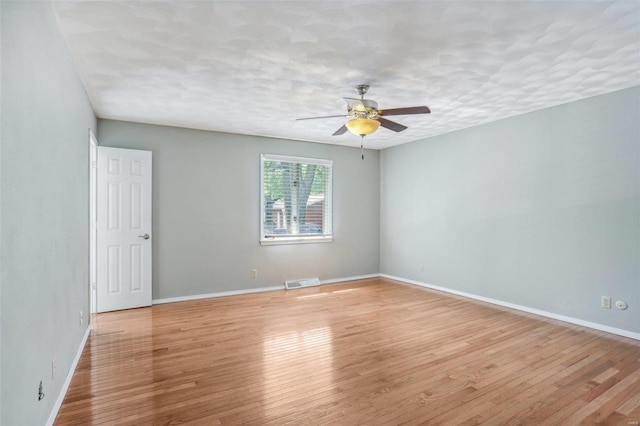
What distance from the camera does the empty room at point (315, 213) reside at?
219 cm

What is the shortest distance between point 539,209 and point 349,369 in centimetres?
327

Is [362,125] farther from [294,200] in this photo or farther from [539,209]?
[294,200]

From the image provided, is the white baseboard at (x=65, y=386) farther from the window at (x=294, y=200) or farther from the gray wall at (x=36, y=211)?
the window at (x=294, y=200)

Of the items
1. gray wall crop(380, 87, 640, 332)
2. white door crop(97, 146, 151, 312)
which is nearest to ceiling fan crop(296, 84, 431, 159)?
gray wall crop(380, 87, 640, 332)

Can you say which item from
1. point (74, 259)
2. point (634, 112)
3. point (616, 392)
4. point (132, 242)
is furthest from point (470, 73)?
point (132, 242)

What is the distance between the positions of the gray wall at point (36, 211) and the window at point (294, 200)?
3.12 meters

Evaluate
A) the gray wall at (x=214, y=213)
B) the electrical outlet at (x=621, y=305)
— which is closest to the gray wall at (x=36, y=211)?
the gray wall at (x=214, y=213)

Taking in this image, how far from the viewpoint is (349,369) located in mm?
2887

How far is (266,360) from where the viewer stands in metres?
3.07

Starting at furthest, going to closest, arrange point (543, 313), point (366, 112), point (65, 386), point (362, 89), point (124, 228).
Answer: point (124, 228), point (543, 313), point (362, 89), point (366, 112), point (65, 386)

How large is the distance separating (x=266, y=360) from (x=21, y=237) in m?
2.07

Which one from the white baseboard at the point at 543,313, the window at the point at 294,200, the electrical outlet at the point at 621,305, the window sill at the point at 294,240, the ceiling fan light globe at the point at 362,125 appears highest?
the ceiling fan light globe at the point at 362,125

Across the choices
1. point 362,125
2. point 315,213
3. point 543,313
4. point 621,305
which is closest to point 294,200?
point 315,213

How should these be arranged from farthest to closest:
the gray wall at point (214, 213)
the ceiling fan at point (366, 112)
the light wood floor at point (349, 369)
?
the gray wall at point (214, 213) → the ceiling fan at point (366, 112) → the light wood floor at point (349, 369)
